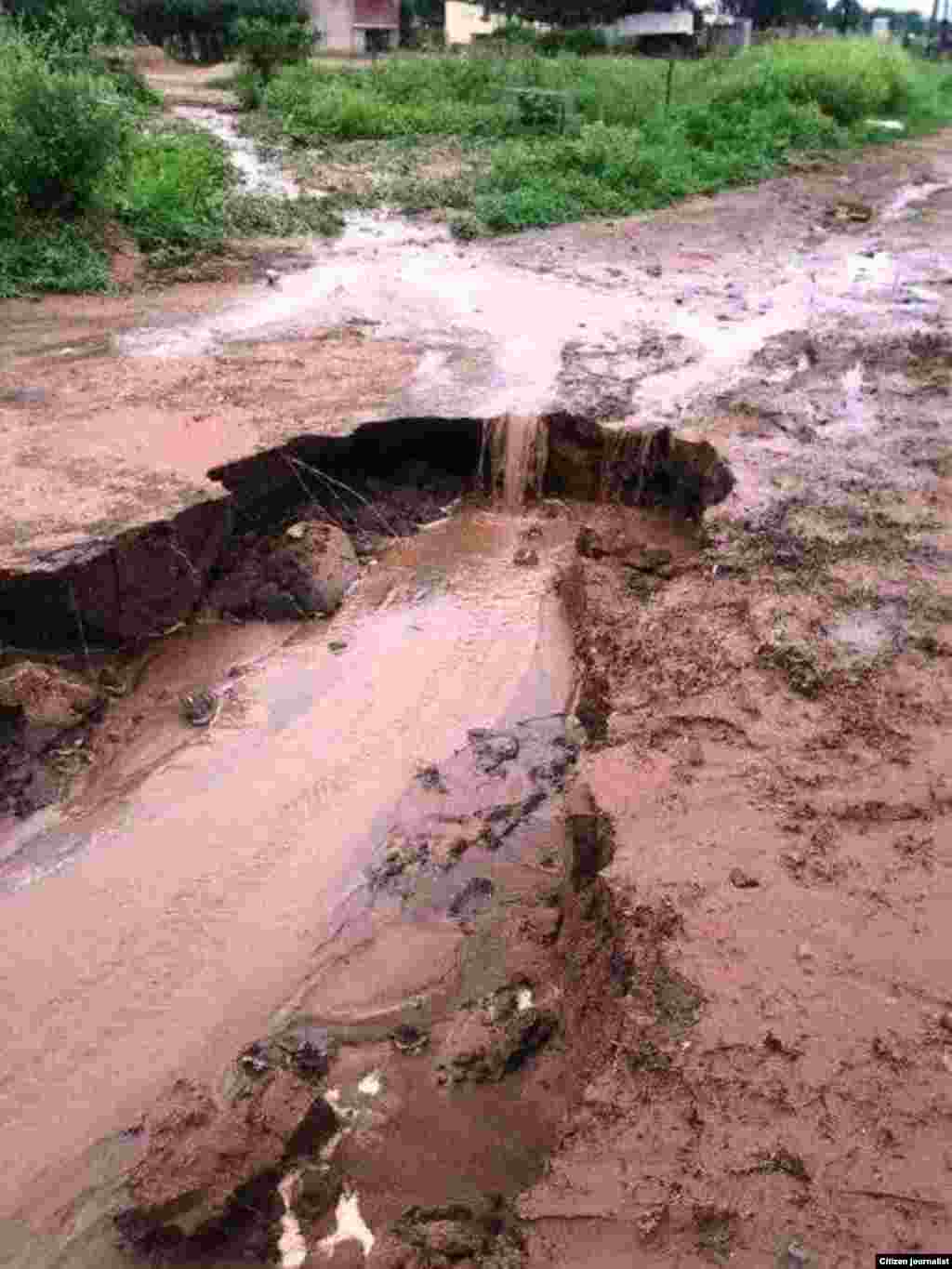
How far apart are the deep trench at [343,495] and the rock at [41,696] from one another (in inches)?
10.7

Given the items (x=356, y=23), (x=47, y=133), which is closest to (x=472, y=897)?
(x=47, y=133)

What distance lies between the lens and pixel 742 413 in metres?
8.88

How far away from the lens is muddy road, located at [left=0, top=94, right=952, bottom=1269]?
149 inches

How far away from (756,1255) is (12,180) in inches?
498

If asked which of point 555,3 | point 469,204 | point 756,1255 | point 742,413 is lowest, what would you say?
point 756,1255

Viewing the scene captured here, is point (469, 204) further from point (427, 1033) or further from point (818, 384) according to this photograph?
point (427, 1033)

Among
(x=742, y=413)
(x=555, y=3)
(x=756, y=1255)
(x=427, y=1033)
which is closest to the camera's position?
(x=756, y=1255)

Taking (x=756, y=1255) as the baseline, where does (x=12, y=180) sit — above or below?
above

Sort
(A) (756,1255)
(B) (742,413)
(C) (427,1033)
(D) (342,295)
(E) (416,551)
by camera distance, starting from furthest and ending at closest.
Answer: (D) (342,295)
(B) (742,413)
(E) (416,551)
(C) (427,1033)
(A) (756,1255)

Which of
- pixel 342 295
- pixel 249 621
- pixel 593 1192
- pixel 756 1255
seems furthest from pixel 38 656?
pixel 342 295

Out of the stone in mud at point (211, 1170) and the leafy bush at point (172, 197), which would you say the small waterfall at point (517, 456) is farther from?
the leafy bush at point (172, 197)

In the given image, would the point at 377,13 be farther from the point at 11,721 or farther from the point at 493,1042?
the point at 493,1042

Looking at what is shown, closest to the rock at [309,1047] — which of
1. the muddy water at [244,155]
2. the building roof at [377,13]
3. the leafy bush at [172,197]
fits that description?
the leafy bush at [172,197]

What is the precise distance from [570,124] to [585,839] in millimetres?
17823
